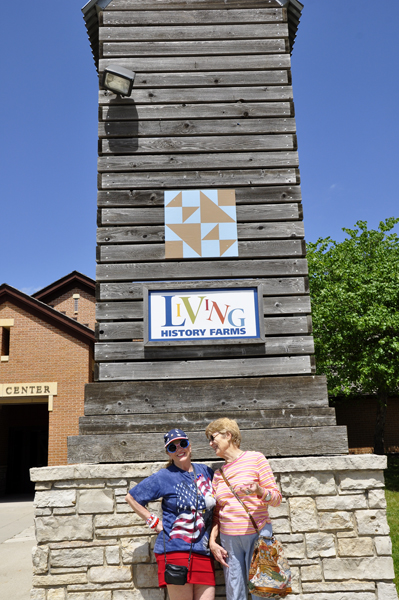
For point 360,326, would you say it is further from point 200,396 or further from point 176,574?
point 176,574

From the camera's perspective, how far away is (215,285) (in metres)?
5.21

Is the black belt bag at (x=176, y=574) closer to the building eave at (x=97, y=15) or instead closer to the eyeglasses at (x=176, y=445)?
the eyeglasses at (x=176, y=445)

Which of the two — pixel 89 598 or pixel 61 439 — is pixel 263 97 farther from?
pixel 61 439

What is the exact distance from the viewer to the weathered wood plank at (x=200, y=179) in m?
5.48

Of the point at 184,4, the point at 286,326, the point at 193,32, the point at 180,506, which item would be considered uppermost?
the point at 184,4

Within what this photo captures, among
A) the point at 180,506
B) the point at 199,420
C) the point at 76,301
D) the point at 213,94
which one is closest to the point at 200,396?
the point at 199,420

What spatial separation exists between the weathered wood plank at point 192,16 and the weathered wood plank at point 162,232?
104 inches

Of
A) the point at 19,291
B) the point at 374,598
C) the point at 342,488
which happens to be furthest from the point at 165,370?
the point at 19,291

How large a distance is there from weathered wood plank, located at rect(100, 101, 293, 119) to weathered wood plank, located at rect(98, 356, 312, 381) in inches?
112

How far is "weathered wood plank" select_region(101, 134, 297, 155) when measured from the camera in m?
5.56

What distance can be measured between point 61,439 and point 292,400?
1236cm

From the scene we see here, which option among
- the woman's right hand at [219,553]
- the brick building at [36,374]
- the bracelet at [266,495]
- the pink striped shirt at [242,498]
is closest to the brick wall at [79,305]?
the brick building at [36,374]

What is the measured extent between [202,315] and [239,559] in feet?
7.75

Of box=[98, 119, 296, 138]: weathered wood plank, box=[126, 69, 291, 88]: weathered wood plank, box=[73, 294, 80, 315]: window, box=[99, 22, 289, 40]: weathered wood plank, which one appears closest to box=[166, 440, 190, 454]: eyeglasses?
box=[98, 119, 296, 138]: weathered wood plank
